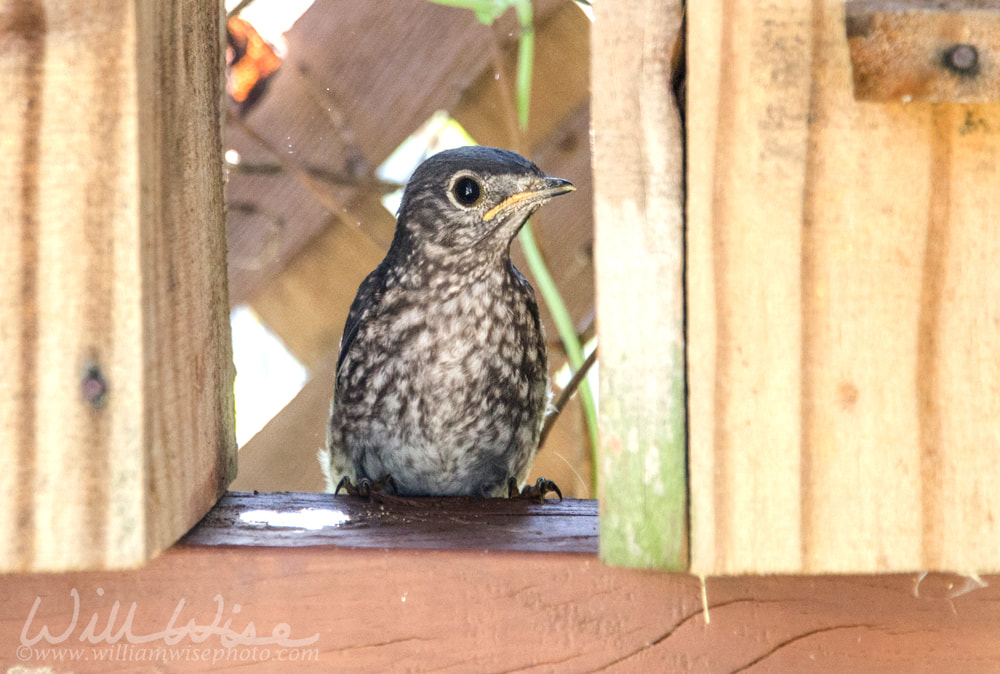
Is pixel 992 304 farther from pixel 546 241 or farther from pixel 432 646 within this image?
pixel 546 241

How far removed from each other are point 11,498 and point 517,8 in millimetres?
1858

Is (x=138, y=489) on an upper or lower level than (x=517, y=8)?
lower

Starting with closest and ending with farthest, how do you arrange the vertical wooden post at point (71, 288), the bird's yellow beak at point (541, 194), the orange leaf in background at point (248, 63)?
1. the vertical wooden post at point (71, 288)
2. the bird's yellow beak at point (541, 194)
3. the orange leaf in background at point (248, 63)

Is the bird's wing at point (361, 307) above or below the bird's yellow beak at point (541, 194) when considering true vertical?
below

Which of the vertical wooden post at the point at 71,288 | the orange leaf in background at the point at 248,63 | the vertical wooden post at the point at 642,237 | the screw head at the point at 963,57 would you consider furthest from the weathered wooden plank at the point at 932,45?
the orange leaf in background at the point at 248,63

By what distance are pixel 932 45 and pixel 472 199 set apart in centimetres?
129

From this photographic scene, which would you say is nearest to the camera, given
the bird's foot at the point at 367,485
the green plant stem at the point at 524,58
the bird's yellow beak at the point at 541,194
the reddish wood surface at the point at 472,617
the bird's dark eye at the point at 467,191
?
the reddish wood surface at the point at 472,617

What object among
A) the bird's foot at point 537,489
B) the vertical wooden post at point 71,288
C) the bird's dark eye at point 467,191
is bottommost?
the bird's foot at point 537,489

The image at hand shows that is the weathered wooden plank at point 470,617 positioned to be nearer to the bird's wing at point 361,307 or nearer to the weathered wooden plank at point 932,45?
the weathered wooden plank at point 932,45

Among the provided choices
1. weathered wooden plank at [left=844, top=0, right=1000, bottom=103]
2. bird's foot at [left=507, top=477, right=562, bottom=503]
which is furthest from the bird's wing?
weathered wooden plank at [left=844, top=0, right=1000, bottom=103]

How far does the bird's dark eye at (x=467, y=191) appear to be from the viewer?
89.7 inches

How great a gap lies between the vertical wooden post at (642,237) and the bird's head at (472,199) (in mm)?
949

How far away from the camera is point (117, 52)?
1242 mm

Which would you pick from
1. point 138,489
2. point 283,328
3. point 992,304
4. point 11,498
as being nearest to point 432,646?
point 138,489
